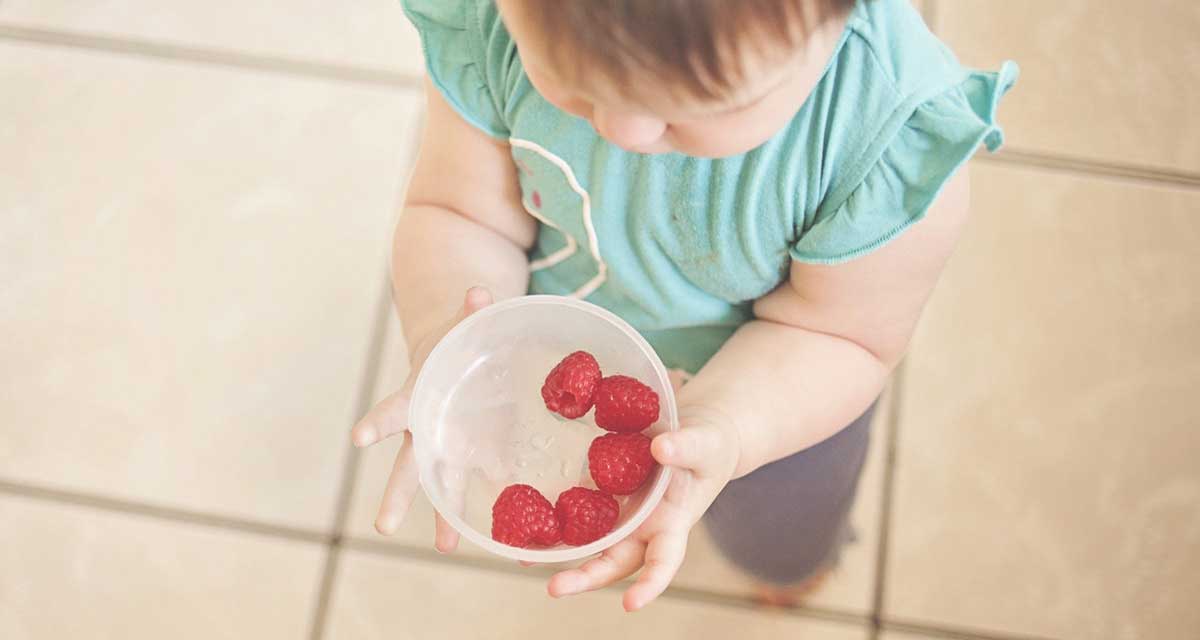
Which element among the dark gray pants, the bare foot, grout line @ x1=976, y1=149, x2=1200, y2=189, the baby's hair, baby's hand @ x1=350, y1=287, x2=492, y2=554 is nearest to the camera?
the baby's hair

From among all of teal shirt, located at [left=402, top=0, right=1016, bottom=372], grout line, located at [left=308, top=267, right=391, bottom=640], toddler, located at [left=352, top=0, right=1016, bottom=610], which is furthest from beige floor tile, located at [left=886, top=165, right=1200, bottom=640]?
grout line, located at [left=308, top=267, right=391, bottom=640]

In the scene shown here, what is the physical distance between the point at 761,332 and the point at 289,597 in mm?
556

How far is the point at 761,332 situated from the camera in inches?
26.4

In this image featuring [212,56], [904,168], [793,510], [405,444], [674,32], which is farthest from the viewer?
[212,56]

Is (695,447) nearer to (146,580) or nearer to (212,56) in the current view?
(146,580)

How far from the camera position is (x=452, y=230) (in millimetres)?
726

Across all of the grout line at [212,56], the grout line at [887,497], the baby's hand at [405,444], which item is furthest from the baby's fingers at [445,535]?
the grout line at [212,56]

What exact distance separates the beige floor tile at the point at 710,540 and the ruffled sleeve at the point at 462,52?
45cm

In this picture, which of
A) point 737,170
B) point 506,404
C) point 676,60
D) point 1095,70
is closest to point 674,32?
point 676,60

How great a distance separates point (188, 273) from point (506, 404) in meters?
0.60

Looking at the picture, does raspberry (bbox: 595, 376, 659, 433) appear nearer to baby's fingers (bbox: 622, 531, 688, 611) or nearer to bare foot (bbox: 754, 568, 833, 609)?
baby's fingers (bbox: 622, 531, 688, 611)

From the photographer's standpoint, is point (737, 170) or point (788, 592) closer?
point (737, 170)

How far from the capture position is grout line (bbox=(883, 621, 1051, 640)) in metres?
0.95

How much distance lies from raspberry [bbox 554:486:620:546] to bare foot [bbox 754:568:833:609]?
1.38ft
